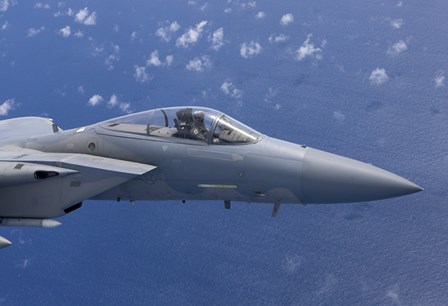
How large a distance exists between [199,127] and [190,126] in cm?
29

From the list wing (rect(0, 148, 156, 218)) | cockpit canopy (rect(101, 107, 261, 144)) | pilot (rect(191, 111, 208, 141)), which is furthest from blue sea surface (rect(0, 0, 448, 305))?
pilot (rect(191, 111, 208, 141))

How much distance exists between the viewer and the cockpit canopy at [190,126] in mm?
13016

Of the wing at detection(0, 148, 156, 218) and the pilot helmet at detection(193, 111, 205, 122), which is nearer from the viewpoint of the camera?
the pilot helmet at detection(193, 111, 205, 122)

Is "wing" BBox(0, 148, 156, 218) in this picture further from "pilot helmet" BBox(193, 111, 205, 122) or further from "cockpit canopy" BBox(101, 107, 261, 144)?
"pilot helmet" BBox(193, 111, 205, 122)

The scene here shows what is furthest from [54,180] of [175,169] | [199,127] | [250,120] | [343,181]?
[250,120]

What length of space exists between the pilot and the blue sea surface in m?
33.2

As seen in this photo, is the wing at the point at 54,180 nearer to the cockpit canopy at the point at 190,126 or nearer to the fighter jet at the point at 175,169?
the fighter jet at the point at 175,169

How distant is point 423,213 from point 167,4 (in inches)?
1996

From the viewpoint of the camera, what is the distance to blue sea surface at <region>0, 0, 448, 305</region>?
4531cm

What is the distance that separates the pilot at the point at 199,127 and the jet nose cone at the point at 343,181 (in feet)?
9.33

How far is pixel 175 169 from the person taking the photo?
13.5 meters

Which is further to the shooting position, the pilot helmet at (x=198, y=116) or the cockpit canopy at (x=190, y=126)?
the pilot helmet at (x=198, y=116)

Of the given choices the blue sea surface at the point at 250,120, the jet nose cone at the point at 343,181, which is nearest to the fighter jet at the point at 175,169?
the jet nose cone at the point at 343,181

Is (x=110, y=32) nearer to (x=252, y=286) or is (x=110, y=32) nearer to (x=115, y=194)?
(x=252, y=286)
